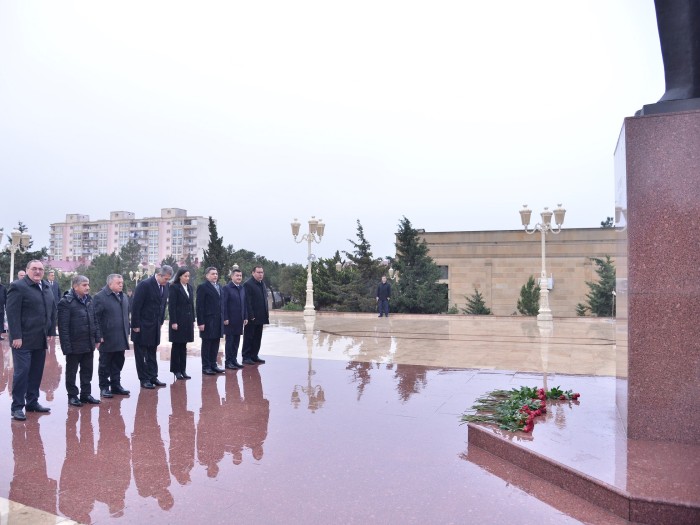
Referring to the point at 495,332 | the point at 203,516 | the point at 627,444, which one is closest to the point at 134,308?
the point at 203,516

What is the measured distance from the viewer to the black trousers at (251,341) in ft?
30.3

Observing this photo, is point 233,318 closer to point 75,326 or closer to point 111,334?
point 111,334

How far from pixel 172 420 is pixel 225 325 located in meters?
3.14

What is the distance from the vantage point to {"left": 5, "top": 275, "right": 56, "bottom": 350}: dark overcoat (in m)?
5.61

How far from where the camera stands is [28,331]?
571cm

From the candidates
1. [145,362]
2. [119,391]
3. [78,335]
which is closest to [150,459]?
[78,335]

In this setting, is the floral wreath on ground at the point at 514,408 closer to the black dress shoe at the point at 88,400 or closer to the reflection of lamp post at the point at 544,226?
the black dress shoe at the point at 88,400

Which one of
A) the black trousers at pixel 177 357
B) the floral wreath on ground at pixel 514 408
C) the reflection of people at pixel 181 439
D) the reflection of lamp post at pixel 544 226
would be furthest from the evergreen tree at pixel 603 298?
the reflection of people at pixel 181 439

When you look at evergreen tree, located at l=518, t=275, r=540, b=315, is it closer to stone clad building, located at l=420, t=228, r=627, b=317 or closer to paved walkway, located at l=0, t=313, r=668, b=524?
stone clad building, located at l=420, t=228, r=627, b=317

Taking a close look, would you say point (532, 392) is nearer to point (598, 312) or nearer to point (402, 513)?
point (402, 513)

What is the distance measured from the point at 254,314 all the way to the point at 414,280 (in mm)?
18645

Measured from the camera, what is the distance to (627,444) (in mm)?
4215

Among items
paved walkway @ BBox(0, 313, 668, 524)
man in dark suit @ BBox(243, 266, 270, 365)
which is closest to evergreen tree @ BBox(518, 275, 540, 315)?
paved walkway @ BBox(0, 313, 668, 524)

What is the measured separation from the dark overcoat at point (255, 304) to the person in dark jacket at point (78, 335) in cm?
292
